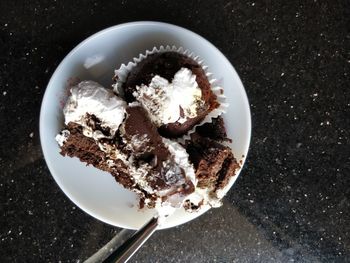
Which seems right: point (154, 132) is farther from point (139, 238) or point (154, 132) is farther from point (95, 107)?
point (139, 238)

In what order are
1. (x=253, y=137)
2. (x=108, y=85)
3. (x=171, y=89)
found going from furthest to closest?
(x=253, y=137), (x=108, y=85), (x=171, y=89)

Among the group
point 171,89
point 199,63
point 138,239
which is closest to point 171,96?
point 171,89

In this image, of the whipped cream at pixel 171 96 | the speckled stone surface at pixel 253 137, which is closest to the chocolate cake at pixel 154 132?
the whipped cream at pixel 171 96

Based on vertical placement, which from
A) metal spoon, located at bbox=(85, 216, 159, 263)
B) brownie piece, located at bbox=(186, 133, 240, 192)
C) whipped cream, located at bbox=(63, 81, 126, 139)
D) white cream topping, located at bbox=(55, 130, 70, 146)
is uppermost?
whipped cream, located at bbox=(63, 81, 126, 139)

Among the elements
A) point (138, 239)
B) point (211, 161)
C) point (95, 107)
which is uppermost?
point (95, 107)

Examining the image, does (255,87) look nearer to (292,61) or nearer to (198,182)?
(292,61)

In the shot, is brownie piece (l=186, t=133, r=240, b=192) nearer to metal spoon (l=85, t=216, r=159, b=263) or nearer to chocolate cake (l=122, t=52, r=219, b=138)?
chocolate cake (l=122, t=52, r=219, b=138)

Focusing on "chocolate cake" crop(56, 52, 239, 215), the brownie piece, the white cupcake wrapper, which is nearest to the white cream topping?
"chocolate cake" crop(56, 52, 239, 215)

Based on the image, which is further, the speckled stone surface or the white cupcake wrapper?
the speckled stone surface
